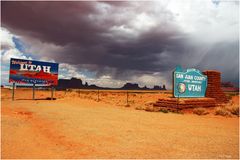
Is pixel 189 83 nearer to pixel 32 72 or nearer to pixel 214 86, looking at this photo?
pixel 214 86

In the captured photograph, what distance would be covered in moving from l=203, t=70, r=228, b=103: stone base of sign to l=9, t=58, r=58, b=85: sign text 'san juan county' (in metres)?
19.4

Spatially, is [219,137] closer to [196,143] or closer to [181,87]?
[196,143]

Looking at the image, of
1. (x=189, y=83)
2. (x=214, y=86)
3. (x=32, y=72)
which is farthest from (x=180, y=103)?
(x=32, y=72)

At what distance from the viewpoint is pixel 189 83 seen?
81.4 ft

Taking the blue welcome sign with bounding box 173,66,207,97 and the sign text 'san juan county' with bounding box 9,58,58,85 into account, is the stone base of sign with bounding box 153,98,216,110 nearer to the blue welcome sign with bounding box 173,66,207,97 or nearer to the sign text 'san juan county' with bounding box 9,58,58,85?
the blue welcome sign with bounding box 173,66,207,97

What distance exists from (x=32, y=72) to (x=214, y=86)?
22250 mm

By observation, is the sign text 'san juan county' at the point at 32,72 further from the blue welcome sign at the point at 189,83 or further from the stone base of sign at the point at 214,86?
the stone base of sign at the point at 214,86

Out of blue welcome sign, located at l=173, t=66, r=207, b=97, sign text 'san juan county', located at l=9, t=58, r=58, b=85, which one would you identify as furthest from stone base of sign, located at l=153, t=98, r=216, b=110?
sign text 'san juan county', located at l=9, t=58, r=58, b=85

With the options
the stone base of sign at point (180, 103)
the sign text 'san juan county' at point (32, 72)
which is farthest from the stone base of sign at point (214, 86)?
the sign text 'san juan county' at point (32, 72)

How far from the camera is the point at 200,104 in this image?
2327 cm

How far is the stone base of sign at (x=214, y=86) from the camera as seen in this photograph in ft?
90.6

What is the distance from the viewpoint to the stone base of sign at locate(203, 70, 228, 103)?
27.6 metres

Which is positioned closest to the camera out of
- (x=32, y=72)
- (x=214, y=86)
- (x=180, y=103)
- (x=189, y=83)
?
(x=180, y=103)

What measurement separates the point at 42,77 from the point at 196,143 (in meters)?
26.0
